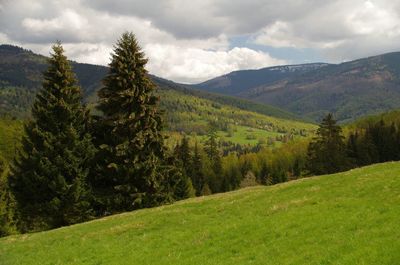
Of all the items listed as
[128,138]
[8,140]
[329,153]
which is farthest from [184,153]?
[128,138]

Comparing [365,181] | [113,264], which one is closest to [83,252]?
[113,264]

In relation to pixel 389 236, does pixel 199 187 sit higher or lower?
lower

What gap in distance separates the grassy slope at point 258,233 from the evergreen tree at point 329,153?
65.5 m

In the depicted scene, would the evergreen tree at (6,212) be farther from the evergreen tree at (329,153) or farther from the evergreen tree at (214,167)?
the evergreen tree at (214,167)

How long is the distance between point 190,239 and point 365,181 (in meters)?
14.7

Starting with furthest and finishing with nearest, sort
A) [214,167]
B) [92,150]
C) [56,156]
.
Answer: [214,167] < [92,150] < [56,156]

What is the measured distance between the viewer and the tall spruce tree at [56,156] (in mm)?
43500

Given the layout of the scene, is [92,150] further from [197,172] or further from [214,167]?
[214,167]

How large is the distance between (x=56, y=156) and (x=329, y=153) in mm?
71655

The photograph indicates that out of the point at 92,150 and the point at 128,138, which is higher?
the point at 128,138

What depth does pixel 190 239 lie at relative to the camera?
24234mm

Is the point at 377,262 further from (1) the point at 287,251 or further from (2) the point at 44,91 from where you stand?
(2) the point at 44,91

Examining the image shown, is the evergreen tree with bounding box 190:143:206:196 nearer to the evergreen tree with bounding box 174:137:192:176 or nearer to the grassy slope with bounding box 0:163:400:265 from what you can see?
the evergreen tree with bounding box 174:137:192:176

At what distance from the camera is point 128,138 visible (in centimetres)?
4681
